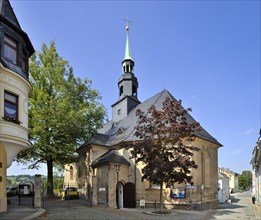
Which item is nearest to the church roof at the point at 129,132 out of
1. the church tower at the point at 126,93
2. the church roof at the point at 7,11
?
the church tower at the point at 126,93

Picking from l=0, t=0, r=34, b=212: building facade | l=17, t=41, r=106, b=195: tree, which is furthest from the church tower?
l=0, t=0, r=34, b=212: building facade

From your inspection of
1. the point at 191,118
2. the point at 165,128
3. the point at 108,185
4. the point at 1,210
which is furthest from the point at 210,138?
the point at 1,210

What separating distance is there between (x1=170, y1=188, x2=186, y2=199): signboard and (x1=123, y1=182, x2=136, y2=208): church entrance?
371 cm

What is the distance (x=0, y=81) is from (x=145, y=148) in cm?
1252

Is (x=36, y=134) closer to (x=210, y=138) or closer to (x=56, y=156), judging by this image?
(x=56, y=156)

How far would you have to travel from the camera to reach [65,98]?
27.7 m

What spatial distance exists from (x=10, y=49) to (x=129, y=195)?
1816 cm

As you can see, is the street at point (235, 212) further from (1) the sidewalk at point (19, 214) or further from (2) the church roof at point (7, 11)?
(2) the church roof at point (7, 11)

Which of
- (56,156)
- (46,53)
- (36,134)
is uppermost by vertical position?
(46,53)

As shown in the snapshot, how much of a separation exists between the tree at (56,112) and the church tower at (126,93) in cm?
703

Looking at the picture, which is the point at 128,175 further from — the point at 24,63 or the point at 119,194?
the point at 24,63

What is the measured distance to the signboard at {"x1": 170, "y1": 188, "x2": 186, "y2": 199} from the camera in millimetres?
26391

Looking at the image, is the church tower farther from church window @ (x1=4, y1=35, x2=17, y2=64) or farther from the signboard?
church window @ (x1=4, y1=35, x2=17, y2=64)

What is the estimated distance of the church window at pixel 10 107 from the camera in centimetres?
1372
